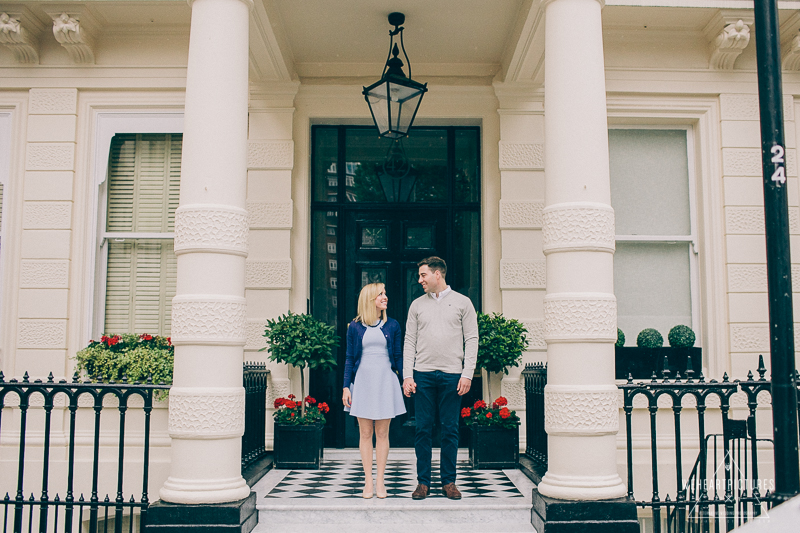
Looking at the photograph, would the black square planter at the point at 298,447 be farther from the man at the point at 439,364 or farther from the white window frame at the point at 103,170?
the white window frame at the point at 103,170

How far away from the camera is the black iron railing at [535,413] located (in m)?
6.21

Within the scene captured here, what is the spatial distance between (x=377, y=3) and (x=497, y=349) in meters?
3.72

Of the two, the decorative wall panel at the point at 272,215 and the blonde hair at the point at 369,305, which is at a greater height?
the decorative wall panel at the point at 272,215

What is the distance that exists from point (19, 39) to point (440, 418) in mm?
6097

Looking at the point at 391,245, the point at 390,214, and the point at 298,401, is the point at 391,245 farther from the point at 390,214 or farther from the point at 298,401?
the point at 298,401

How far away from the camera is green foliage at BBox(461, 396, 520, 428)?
6.61 metres

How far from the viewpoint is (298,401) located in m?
6.91

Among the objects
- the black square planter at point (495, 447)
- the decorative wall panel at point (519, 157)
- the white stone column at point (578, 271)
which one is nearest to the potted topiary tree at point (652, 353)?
the black square planter at point (495, 447)

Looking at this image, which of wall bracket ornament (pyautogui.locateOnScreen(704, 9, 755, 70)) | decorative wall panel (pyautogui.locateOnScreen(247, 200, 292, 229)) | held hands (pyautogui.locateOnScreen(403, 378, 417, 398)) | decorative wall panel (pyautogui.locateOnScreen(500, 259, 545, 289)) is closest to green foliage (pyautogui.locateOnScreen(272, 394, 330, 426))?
held hands (pyautogui.locateOnScreen(403, 378, 417, 398))

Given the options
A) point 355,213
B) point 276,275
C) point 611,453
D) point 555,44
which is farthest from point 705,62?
point 276,275

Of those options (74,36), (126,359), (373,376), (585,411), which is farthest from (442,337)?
(74,36)

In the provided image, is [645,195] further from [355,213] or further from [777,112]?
[777,112]

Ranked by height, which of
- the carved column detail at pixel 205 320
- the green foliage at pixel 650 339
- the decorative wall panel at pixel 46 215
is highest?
the decorative wall panel at pixel 46 215

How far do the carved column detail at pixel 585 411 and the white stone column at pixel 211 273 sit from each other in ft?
7.93
